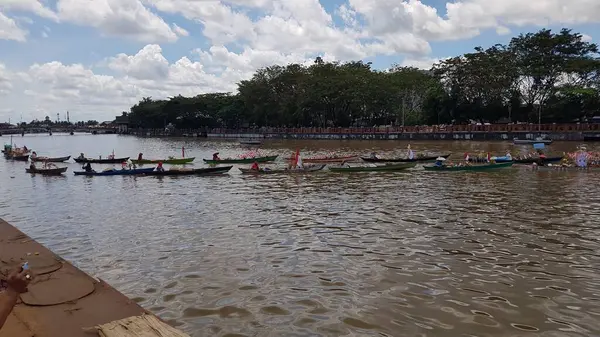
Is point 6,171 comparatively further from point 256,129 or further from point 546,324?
point 256,129

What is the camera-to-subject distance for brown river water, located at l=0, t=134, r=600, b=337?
351 inches

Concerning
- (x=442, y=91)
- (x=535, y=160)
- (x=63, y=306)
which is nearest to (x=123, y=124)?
(x=442, y=91)

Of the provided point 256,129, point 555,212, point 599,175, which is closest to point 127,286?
point 555,212

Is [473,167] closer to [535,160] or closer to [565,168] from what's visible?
[535,160]

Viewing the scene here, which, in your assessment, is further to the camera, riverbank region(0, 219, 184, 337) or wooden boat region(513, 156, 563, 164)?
wooden boat region(513, 156, 563, 164)

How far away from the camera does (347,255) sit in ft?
41.9

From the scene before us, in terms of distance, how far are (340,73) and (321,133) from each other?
13.1m

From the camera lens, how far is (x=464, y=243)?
45.0 feet

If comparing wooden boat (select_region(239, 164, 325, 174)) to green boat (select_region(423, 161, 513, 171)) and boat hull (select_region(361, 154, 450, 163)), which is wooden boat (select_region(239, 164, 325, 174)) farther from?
green boat (select_region(423, 161, 513, 171))

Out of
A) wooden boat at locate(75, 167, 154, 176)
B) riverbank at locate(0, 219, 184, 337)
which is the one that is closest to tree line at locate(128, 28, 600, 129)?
wooden boat at locate(75, 167, 154, 176)

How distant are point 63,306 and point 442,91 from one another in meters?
77.2

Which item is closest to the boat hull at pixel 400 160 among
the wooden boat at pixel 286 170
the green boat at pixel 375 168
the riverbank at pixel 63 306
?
the green boat at pixel 375 168

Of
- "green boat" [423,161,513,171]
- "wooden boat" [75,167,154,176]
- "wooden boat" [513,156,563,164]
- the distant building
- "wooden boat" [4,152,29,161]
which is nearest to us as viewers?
"green boat" [423,161,513,171]

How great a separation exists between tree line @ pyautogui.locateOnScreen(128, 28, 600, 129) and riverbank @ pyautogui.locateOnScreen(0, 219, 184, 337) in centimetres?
7116
